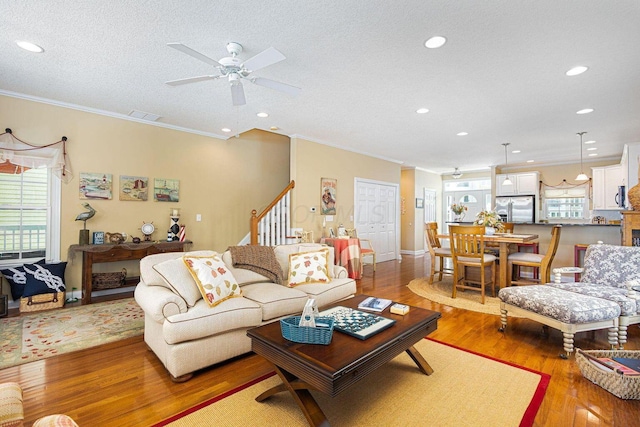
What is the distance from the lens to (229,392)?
2.09 meters

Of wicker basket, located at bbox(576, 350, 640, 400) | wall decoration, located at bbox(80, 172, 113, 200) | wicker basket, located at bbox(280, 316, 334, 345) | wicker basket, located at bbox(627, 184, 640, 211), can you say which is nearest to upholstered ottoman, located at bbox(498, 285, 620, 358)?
wicker basket, located at bbox(576, 350, 640, 400)

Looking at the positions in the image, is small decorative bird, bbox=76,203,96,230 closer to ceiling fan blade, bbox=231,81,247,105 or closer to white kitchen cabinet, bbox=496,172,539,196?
ceiling fan blade, bbox=231,81,247,105

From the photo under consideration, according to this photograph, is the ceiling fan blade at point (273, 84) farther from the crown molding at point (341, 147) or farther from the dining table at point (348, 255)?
the dining table at point (348, 255)

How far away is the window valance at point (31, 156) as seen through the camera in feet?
12.5

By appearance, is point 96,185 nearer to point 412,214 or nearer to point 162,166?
point 162,166

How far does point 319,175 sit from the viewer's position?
19.9ft

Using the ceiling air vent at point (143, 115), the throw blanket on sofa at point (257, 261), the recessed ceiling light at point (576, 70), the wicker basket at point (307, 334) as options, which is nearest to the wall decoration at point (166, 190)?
the ceiling air vent at point (143, 115)

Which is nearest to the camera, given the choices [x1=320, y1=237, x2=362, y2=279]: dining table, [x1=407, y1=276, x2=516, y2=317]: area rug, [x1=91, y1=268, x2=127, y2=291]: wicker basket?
[x1=407, y1=276, x2=516, y2=317]: area rug

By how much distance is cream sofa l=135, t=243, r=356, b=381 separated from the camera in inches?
86.8

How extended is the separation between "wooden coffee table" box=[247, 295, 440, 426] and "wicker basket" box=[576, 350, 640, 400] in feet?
4.18

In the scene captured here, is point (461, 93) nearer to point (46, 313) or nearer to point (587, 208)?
point (46, 313)

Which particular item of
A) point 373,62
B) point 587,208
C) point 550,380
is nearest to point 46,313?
point 373,62

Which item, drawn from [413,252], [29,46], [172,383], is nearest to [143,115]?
[29,46]

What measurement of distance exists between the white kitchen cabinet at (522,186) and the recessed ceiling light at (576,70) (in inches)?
229
